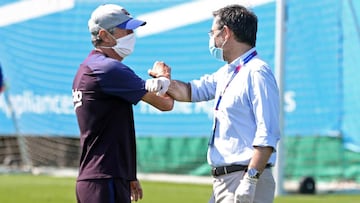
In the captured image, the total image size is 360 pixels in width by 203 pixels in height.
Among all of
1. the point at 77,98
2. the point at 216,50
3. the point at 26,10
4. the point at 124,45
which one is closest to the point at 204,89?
the point at 216,50

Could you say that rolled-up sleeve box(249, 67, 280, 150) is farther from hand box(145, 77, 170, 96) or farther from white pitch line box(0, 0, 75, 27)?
white pitch line box(0, 0, 75, 27)

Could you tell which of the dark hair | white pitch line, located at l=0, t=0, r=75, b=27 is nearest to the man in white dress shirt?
the dark hair

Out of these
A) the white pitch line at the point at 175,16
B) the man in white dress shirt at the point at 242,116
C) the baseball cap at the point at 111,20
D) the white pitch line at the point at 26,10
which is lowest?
the man in white dress shirt at the point at 242,116

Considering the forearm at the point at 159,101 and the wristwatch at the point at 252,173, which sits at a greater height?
the forearm at the point at 159,101

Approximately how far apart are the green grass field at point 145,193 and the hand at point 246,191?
784 centimetres

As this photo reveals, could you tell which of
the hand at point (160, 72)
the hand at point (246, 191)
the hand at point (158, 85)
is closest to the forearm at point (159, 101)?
the hand at point (158, 85)

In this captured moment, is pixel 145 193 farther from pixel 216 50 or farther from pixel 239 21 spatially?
pixel 239 21

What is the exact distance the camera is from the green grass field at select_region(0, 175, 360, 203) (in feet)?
45.8

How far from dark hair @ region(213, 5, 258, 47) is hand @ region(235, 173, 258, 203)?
0.89 meters

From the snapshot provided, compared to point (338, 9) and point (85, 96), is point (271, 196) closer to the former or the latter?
point (85, 96)

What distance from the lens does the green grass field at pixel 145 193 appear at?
13945mm

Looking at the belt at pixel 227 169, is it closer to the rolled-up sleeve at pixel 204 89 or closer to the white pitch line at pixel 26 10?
the rolled-up sleeve at pixel 204 89

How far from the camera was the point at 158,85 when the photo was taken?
6.23 meters

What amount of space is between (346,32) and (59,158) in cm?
677
